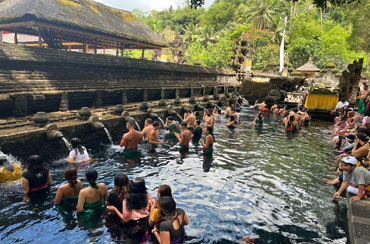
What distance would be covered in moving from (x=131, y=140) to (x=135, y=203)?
15.4 feet

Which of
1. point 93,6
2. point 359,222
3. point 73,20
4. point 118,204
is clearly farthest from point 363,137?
point 93,6

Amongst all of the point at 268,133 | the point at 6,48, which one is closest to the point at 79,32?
the point at 6,48

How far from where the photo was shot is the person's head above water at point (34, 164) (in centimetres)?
561

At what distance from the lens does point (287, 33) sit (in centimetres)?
4812

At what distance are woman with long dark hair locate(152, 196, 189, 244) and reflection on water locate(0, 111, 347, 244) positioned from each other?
76 centimetres

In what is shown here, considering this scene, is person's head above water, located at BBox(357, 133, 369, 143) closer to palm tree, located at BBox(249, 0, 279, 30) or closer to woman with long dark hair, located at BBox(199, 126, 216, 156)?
woman with long dark hair, located at BBox(199, 126, 216, 156)

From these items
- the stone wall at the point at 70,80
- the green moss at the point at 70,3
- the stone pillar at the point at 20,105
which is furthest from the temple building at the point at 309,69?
the stone pillar at the point at 20,105

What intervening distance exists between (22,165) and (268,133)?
12242mm

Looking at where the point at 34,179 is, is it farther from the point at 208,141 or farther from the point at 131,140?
the point at 208,141

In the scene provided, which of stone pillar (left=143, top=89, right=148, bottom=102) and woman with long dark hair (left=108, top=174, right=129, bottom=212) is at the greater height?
stone pillar (left=143, top=89, right=148, bottom=102)

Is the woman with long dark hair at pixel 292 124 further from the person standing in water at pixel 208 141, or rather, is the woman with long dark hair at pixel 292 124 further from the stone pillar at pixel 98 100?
the stone pillar at pixel 98 100

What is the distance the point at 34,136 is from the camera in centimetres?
795

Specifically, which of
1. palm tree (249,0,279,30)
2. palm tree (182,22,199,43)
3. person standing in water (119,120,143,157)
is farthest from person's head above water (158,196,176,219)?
palm tree (182,22,199,43)

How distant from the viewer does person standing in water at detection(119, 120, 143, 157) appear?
9.04m
